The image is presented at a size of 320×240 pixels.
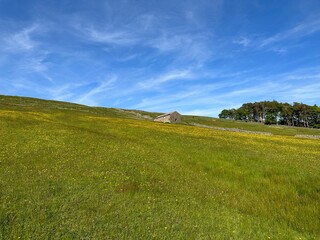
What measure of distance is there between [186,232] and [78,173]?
396 inches

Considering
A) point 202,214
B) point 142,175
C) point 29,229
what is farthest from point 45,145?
point 202,214

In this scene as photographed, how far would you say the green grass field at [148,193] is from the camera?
1254 centimetres

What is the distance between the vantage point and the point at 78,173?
19.6 m

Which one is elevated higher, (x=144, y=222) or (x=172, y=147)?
(x=172, y=147)

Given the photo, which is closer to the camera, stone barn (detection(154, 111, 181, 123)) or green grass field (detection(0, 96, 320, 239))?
green grass field (detection(0, 96, 320, 239))

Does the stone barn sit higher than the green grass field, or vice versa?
the stone barn

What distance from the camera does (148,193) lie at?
16.9 metres

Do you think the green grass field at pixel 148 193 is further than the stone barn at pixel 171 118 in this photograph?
No

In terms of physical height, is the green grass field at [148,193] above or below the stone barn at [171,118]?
below

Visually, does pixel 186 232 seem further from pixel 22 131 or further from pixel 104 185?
pixel 22 131

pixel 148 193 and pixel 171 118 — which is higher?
pixel 171 118

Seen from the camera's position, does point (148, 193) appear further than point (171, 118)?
No

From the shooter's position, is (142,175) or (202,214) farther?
(142,175)

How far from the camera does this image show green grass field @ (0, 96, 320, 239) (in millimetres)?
12539
